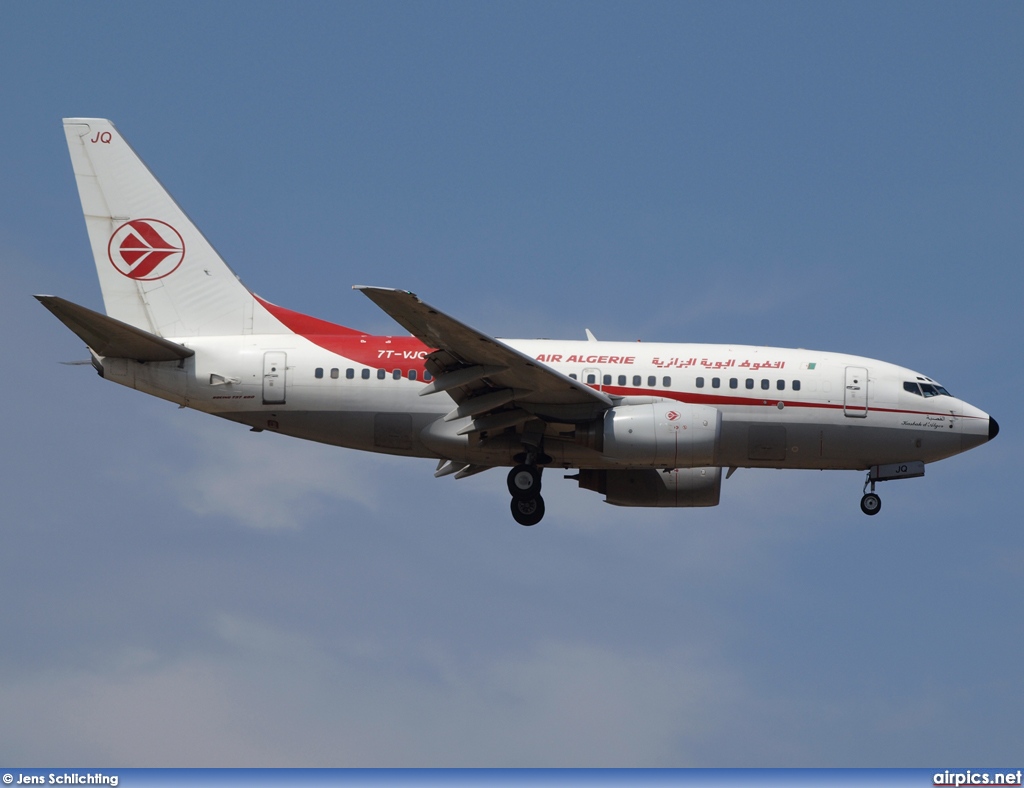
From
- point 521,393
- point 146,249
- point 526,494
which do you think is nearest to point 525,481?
point 526,494

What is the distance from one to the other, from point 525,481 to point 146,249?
11.0 meters

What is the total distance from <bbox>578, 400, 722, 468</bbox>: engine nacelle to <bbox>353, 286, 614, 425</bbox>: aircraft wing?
0.71m

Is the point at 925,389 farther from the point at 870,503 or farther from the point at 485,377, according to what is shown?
the point at 485,377

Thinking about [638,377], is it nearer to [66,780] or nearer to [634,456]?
[634,456]

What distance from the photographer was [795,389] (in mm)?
36156

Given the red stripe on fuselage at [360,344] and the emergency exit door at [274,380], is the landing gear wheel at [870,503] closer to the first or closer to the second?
the red stripe on fuselage at [360,344]

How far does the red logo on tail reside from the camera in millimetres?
37875

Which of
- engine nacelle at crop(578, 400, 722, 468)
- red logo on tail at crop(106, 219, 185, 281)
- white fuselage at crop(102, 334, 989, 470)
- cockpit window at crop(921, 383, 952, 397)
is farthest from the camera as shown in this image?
red logo on tail at crop(106, 219, 185, 281)

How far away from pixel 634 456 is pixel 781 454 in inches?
154

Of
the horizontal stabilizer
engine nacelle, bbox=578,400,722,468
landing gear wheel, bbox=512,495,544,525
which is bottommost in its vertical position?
landing gear wheel, bbox=512,495,544,525

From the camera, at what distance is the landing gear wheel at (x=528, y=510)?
36.1 metres

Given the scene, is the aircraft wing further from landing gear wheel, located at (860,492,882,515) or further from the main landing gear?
landing gear wheel, located at (860,492,882,515)

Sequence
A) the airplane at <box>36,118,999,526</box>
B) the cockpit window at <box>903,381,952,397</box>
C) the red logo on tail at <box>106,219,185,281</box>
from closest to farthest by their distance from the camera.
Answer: the airplane at <box>36,118,999,526</box> → the cockpit window at <box>903,381,952,397</box> → the red logo on tail at <box>106,219,185,281</box>

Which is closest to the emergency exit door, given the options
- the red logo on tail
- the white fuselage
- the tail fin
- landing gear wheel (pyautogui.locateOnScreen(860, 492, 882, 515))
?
the white fuselage
